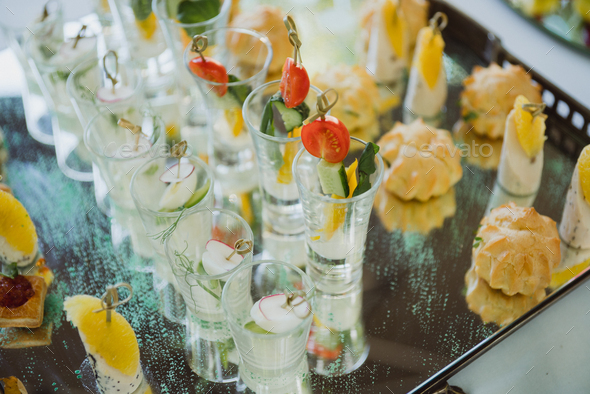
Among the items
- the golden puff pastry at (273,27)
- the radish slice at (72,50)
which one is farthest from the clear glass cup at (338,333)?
the radish slice at (72,50)

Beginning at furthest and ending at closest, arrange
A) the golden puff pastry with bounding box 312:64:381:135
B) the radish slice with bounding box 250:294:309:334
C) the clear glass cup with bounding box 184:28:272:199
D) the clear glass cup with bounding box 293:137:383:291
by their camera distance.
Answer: the golden puff pastry with bounding box 312:64:381:135
the clear glass cup with bounding box 184:28:272:199
the clear glass cup with bounding box 293:137:383:291
the radish slice with bounding box 250:294:309:334

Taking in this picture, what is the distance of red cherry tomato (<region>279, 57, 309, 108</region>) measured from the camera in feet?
3.33

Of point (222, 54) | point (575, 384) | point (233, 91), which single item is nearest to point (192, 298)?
point (233, 91)

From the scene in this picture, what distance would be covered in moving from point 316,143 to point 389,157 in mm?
391

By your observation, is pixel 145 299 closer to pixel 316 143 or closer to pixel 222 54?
pixel 316 143

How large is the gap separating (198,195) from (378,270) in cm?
39

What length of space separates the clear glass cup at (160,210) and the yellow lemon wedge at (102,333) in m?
0.18

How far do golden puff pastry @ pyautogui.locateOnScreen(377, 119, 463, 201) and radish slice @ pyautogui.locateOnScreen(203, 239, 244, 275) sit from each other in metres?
0.45

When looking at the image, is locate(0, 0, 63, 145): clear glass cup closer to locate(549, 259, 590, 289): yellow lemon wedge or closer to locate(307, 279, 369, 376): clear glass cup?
locate(307, 279, 369, 376): clear glass cup

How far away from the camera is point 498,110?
137 cm

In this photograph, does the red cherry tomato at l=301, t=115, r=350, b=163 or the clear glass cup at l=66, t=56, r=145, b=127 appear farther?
the clear glass cup at l=66, t=56, r=145, b=127

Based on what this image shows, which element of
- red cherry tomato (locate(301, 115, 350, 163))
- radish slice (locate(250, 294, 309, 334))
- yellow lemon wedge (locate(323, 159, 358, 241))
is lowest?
radish slice (locate(250, 294, 309, 334))

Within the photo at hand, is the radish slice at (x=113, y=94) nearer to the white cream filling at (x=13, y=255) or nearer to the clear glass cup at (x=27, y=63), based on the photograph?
the clear glass cup at (x=27, y=63)

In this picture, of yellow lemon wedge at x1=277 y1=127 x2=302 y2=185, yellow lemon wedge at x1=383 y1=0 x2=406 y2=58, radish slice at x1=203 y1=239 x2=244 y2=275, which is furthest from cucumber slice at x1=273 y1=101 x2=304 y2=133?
yellow lemon wedge at x1=383 y1=0 x2=406 y2=58
